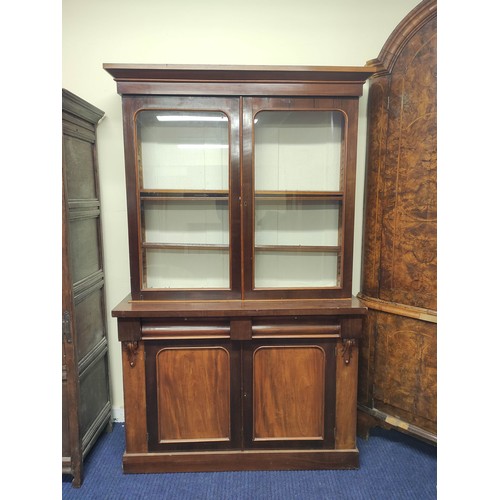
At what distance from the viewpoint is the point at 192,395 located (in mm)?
1568

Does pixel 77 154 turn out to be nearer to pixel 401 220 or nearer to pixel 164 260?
pixel 164 260

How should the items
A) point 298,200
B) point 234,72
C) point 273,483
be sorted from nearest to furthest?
point 234,72, point 273,483, point 298,200

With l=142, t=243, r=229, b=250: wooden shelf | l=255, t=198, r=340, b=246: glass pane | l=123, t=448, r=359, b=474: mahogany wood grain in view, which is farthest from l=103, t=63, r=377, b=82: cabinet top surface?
l=123, t=448, r=359, b=474: mahogany wood grain

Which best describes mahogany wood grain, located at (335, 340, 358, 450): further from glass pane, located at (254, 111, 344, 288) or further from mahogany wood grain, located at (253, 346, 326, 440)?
glass pane, located at (254, 111, 344, 288)

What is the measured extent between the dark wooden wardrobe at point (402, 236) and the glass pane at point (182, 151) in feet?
2.33

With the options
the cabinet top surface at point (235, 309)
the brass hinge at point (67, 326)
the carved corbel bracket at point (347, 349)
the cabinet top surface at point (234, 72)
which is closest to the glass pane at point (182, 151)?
the cabinet top surface at point (234, 72)

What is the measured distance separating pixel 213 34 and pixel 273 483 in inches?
80.5

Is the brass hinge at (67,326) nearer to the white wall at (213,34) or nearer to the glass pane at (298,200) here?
the glass pane at (298,200)

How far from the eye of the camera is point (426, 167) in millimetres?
1490

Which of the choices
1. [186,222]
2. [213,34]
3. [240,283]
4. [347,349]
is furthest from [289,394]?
[213,34]

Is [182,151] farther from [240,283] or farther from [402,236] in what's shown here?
[402,236]

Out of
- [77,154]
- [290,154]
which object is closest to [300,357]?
[290,154]

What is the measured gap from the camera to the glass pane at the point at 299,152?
1.58 meters

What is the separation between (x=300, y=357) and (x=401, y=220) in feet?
2.44
